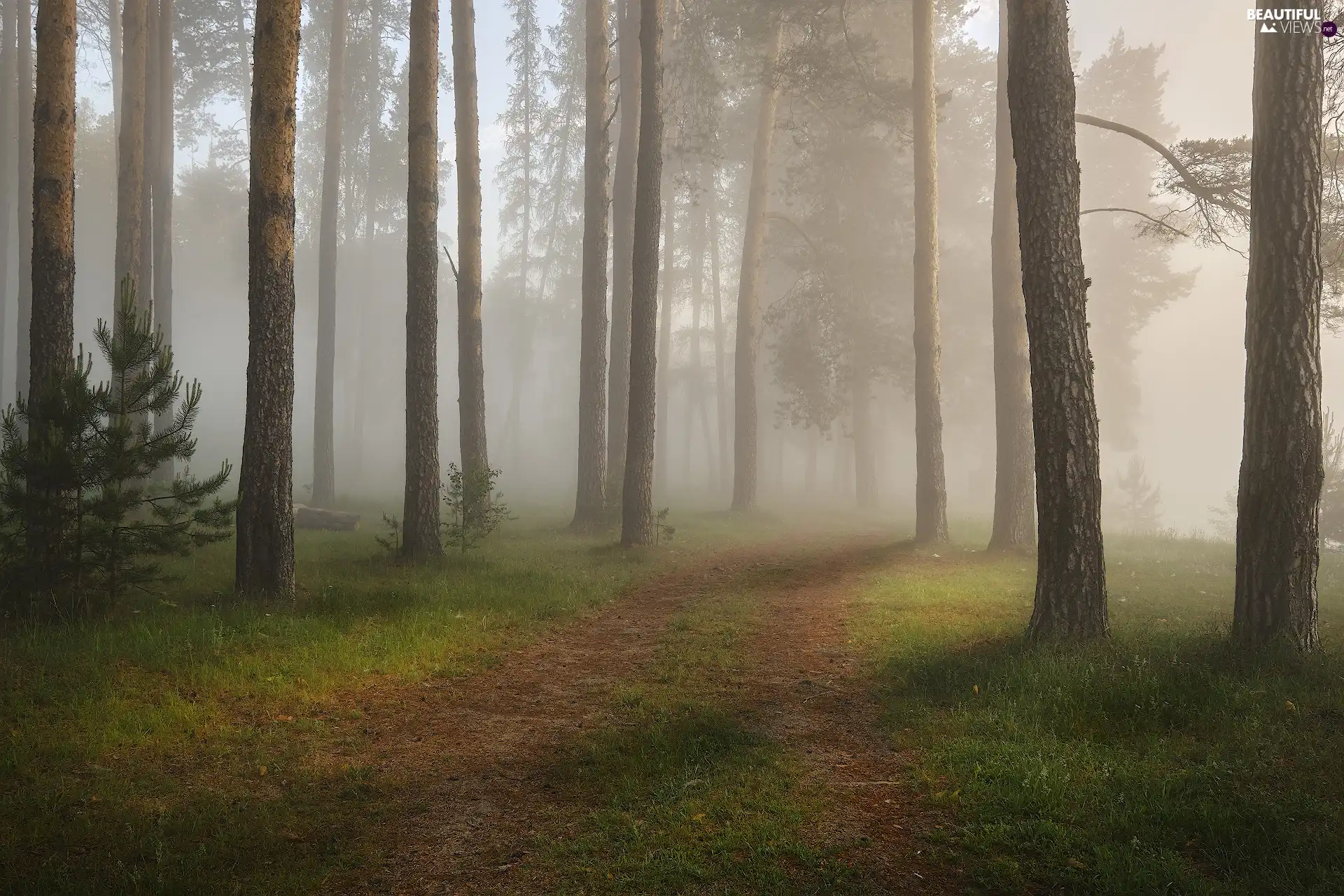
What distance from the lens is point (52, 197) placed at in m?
8.51

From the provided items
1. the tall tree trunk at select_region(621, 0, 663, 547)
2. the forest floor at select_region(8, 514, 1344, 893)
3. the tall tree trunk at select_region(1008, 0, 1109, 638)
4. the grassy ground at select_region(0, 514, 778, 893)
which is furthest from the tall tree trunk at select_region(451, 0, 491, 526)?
the tall tree trunk at select_region(1008, 0, 1109, 638)

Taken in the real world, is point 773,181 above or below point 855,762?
above

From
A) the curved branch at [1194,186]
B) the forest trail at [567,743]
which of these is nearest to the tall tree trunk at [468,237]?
the forest trail at [567,743]

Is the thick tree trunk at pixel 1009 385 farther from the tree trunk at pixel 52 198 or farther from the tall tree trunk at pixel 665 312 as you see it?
the tall tree trunk at pixel 665 312

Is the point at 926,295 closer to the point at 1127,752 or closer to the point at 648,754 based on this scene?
the point at 1127,752

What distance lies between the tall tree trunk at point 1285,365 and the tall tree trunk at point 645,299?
8.95 meters

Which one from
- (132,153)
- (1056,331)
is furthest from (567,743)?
(132,153)

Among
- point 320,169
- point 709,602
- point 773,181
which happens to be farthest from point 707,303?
point 709,602

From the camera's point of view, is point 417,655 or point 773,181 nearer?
point 417,655

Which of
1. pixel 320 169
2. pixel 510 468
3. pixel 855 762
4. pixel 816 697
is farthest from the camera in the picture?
pixel 510 468

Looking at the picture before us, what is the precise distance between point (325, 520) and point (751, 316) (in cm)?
1325

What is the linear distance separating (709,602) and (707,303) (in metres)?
31.9

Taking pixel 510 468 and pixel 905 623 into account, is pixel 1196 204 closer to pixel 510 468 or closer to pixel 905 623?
pixel 905 623

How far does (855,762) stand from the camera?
15.9ft
